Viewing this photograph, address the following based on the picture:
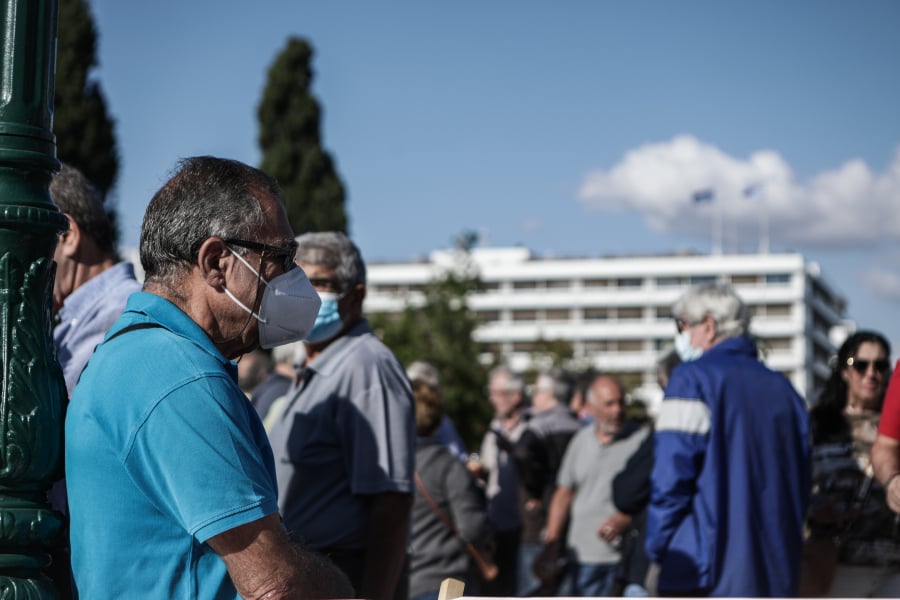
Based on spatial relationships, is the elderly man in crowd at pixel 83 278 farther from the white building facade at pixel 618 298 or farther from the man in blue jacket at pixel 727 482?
the white building facade at pixel 618 298

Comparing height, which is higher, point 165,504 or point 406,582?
point 165,504

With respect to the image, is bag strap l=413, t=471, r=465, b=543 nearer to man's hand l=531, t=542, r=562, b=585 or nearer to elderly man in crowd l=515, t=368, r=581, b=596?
man's hand l=531, t=542, r=562, b=585

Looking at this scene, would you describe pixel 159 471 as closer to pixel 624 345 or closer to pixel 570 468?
pixel 570 468

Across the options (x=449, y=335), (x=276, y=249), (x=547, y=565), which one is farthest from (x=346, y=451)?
(x=449, y=335)

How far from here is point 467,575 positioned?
606 centimetres

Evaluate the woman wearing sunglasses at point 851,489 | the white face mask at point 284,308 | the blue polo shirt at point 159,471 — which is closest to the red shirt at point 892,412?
the woman wearing sunglasses at point 851,489

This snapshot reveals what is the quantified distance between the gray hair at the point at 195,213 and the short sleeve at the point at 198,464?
379 mm

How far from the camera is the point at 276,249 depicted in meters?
2.55

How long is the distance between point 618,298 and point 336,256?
389ft

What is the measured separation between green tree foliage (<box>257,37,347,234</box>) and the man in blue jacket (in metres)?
40.4

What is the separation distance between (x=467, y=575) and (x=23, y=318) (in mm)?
4025

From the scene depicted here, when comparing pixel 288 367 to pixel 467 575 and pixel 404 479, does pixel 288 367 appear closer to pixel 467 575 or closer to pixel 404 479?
pixel 467 575

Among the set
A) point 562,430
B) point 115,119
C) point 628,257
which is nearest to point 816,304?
point 628,257

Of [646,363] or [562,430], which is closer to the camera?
[562,430]
